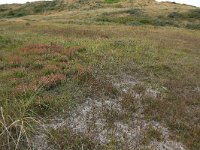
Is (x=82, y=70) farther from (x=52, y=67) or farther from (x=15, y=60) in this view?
(x=15, y=60)

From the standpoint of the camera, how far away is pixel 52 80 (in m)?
16.5

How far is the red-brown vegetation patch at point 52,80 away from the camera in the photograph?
53.0 feet

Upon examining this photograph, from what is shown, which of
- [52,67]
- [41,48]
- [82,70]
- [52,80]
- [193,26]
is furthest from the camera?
[193,26]

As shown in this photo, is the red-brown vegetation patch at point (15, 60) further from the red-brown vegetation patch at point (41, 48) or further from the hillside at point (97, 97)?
the red-brown vegetation patch at point (41, 48)

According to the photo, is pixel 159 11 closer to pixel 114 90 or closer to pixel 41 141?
pixel 114 90

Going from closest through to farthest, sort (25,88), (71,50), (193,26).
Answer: (25,88) → (71,50) → (193,26)

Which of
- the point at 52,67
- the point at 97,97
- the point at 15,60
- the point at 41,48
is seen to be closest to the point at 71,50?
the point at 41,48

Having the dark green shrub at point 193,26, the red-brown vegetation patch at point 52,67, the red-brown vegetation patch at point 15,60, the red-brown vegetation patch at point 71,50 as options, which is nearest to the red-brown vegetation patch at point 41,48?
the red-brown vegetation patch at point 71,50

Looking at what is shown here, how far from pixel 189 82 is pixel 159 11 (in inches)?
1943

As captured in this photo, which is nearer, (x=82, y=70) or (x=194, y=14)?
(x=82, y=70)

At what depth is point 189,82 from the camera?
19859 mm

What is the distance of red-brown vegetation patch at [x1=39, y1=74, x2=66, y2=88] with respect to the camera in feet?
53.0

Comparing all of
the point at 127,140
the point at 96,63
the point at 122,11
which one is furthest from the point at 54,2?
the point at 127,140

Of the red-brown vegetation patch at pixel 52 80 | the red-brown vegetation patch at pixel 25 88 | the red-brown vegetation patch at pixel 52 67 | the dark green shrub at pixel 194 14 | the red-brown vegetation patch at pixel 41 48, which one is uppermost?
the red-brown vegetation patch at pixel 25 88
